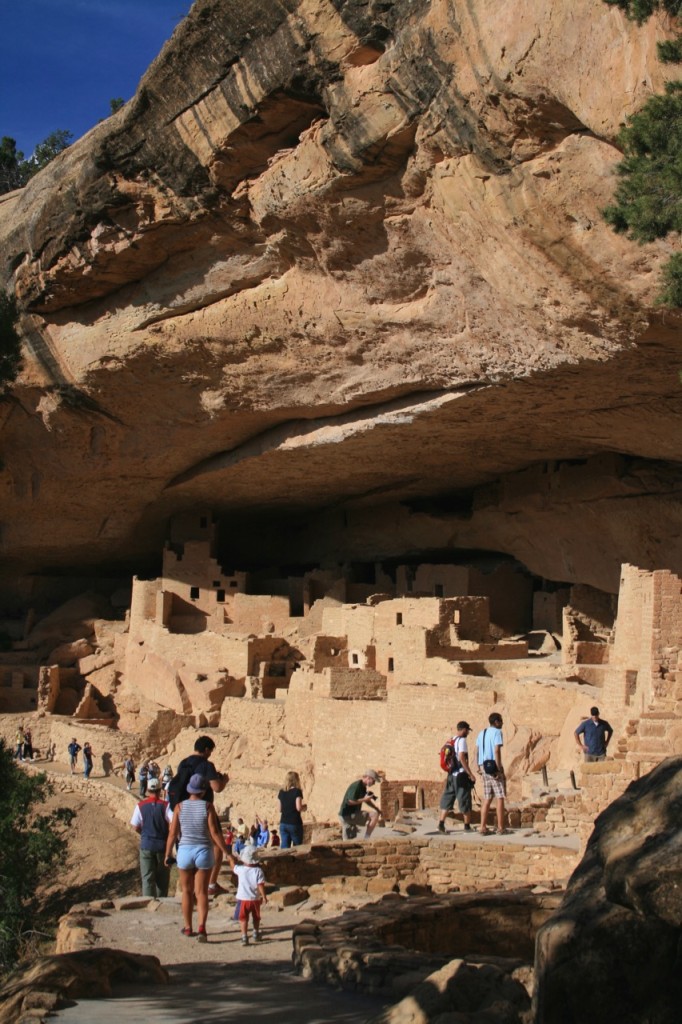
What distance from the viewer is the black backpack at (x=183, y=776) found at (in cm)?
788

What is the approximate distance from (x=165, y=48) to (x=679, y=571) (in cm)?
1138

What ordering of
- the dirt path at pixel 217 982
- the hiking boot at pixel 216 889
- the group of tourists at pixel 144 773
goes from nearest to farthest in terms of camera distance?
the dirt path at pixel 217 982 < the hiking boot at pixel 216 889 < the group of tourists at pixel 144 773

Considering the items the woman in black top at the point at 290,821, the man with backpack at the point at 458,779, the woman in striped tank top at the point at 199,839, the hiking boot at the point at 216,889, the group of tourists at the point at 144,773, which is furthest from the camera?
the group of tourists at the point at 144,773

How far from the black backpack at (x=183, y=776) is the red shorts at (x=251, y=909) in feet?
2.76

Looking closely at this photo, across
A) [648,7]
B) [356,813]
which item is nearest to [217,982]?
[356,813]

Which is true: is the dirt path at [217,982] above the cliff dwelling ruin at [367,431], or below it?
below

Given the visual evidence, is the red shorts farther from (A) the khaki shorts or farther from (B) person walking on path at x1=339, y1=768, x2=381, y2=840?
(A) the khaki shorts

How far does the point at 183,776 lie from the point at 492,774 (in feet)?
12.4

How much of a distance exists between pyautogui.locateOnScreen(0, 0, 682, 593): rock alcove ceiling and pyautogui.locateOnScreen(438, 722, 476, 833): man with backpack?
461 centimetres

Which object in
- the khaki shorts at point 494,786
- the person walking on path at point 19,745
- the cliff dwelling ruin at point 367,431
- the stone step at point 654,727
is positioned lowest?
the khaki shorts at point 494,786

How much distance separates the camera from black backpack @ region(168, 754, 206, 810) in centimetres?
788

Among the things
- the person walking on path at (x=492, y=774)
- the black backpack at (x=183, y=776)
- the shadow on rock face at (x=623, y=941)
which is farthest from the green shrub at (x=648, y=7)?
the person walking on path at (x=492, y=774)

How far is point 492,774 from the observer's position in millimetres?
10734

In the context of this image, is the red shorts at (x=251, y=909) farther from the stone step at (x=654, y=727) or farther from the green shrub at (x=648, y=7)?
the green shrub at (x=648, y=7)
